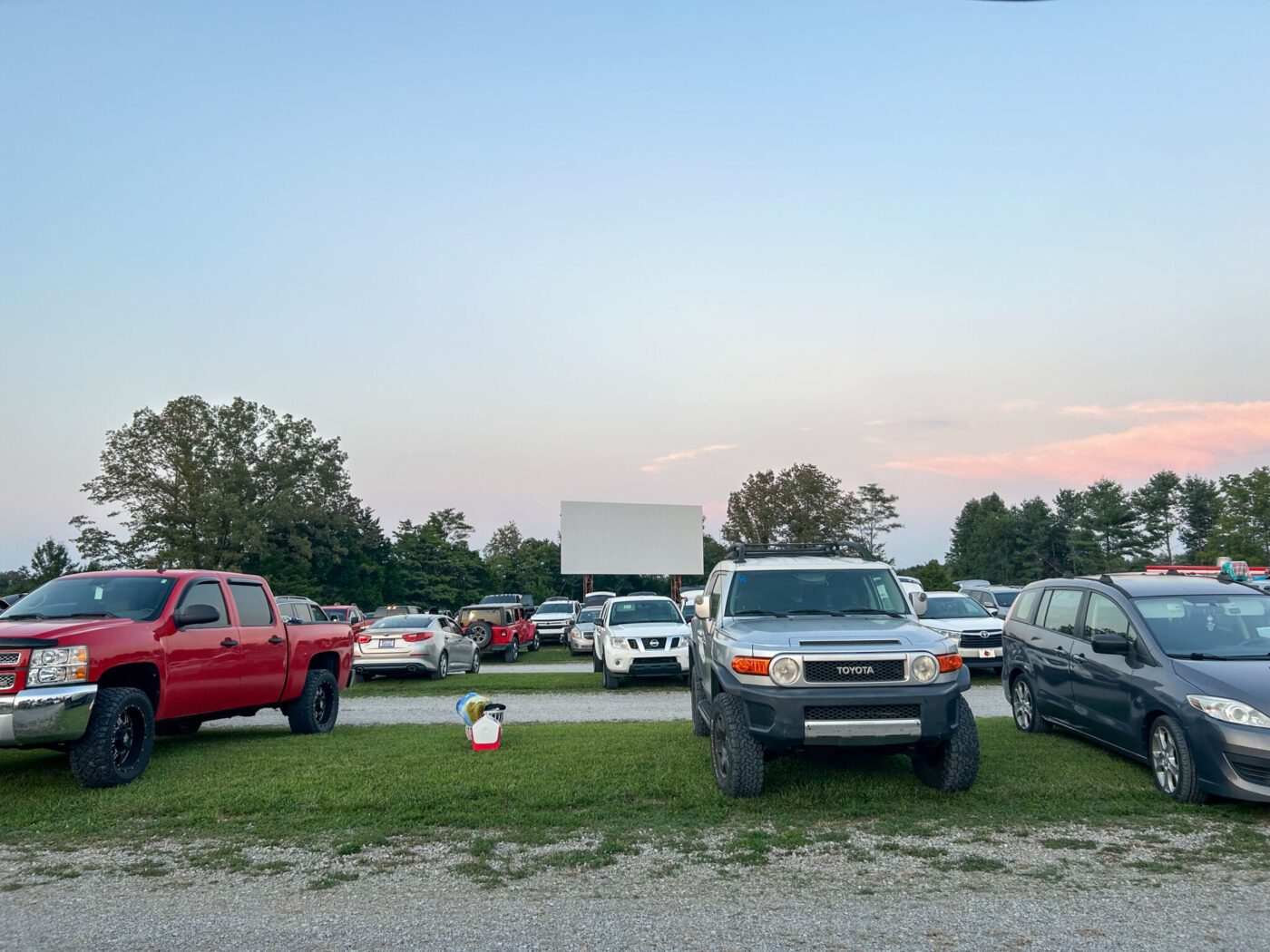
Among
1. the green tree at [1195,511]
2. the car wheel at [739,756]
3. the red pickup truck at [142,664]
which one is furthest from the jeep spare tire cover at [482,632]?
the green tree at [1195,511]

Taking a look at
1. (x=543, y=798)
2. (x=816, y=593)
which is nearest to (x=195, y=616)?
(x=543, y=798)

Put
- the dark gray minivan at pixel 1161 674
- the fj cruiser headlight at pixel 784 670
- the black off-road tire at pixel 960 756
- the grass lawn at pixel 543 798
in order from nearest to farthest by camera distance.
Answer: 1. the grass lawn at pixel 543 798
2. the dark gray minivan at pixel 1161 674
3. the fj cruiser headlight at pixel 784 670
4. the black off-road tire at pixel 960 756

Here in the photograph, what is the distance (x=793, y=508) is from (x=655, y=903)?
91976 millimetres

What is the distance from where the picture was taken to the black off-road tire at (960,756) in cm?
743

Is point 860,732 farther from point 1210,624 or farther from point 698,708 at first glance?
point 1210,624

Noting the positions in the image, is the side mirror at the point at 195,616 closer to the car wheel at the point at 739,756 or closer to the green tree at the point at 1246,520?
the car wheel at the point at 739,756

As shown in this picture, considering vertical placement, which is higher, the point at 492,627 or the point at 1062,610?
the point at 1062,610

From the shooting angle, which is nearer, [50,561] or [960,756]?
[960,756]

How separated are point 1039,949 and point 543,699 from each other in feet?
41.6

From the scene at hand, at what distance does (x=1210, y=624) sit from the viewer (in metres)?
8.40

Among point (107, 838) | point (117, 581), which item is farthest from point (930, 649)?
point (117, 581)

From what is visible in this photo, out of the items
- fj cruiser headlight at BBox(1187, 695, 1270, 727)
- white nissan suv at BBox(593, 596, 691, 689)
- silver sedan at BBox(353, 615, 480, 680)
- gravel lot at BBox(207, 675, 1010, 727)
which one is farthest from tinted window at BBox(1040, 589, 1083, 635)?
silver sedan at BBox(353, 615, 480, 680)

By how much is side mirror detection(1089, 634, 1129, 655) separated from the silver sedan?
15.4 m

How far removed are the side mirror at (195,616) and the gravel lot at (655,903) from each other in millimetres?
2859
